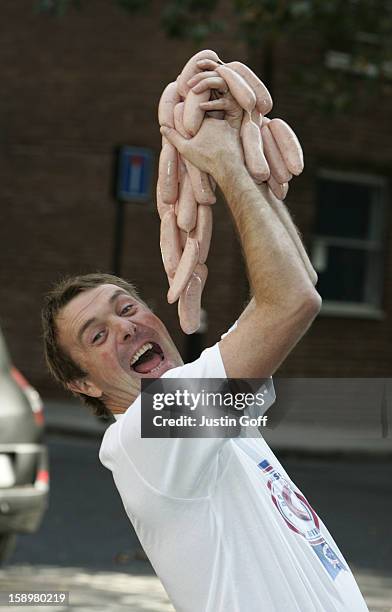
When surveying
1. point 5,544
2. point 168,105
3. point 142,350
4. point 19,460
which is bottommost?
point 5,544

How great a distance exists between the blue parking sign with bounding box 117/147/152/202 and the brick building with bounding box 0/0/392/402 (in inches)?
132

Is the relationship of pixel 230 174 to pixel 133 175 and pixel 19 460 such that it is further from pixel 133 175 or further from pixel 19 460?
pixel 133 175

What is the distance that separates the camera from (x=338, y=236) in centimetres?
1955

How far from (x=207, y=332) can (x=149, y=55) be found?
3.68 m

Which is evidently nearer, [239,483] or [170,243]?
[239,483]

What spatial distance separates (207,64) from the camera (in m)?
2.40

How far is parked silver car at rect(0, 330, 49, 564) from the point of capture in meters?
7.03

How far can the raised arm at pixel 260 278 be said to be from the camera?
2205 millimetres

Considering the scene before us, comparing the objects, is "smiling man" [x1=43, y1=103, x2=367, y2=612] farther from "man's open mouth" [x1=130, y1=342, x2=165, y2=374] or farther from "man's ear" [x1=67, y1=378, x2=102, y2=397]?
"man's ear" [x1=67, y1=378, x2=102, y2=397]

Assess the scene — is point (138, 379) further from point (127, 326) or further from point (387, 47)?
point (387, 47)

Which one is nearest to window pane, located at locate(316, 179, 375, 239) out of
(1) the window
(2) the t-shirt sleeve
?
(1) the window

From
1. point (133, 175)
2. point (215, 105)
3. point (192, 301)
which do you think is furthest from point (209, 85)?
point (133, 175)

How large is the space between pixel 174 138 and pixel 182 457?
533 millimetres

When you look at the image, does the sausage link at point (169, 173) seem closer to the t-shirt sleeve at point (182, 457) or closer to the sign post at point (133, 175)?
the t-shirt sleeve at point (182, 457)
